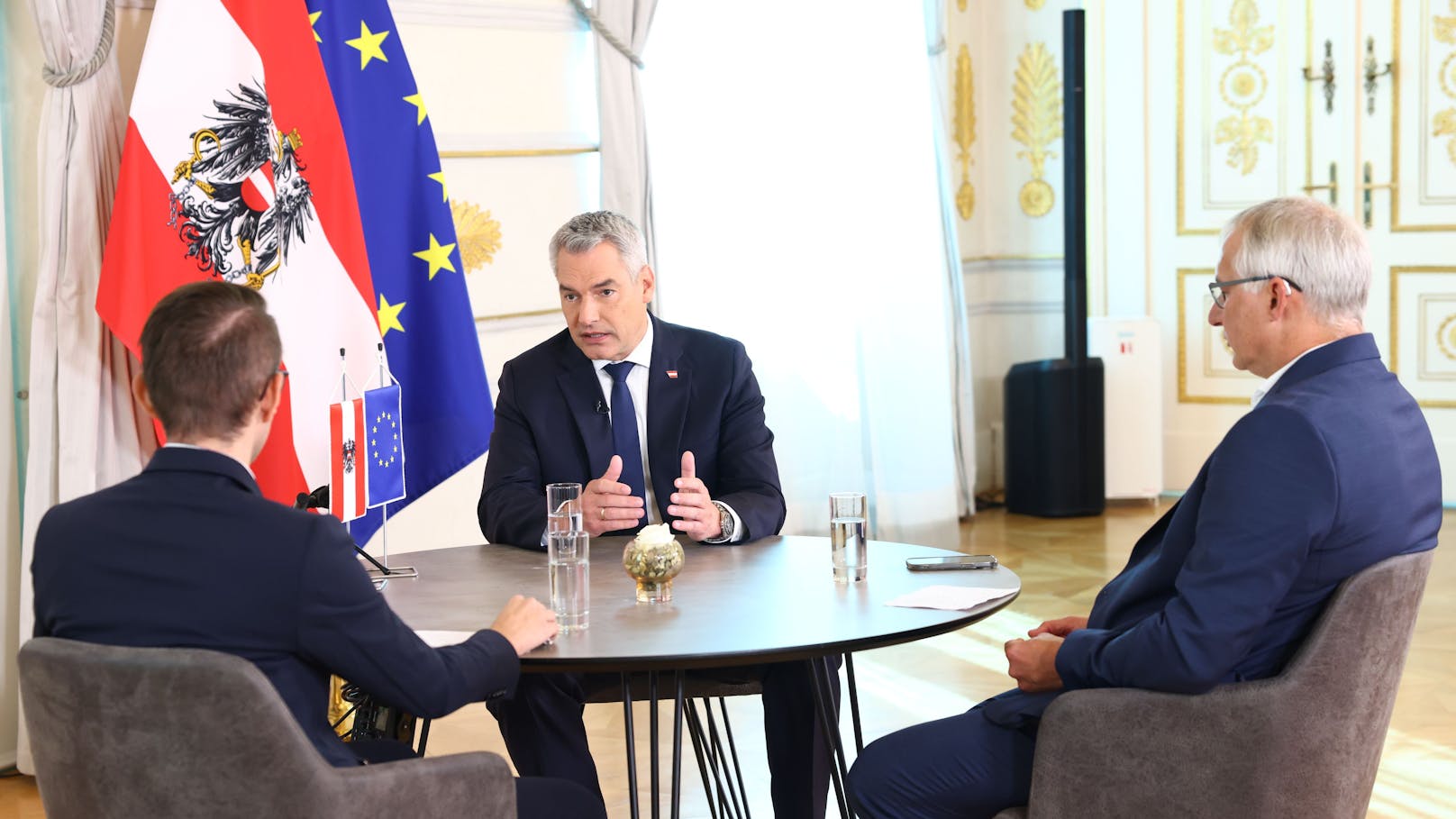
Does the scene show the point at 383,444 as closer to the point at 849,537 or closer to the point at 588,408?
the point at 588,408

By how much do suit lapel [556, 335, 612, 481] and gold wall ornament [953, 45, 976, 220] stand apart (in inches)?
173

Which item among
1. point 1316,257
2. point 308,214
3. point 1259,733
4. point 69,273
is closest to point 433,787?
point 1259,733

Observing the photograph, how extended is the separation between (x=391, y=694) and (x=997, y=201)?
5.93 m

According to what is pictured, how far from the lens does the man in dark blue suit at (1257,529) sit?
→ 6.15ft

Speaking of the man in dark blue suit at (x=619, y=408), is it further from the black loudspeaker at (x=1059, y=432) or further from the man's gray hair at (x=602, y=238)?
the black loudspeaker at (x=1059, y=432)

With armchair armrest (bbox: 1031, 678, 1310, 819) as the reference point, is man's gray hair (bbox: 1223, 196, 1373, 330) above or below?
above

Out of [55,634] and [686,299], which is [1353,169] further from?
[55,634]

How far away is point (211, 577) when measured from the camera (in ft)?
5.44

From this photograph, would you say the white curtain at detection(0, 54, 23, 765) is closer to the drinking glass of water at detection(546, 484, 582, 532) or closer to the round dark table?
the round dark table

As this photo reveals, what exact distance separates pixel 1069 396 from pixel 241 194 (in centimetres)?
421

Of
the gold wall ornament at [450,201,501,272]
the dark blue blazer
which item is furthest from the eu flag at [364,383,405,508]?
the gold wall ornament at [450,201,501,272]

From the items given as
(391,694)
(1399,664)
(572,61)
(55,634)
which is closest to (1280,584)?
(1399,664)

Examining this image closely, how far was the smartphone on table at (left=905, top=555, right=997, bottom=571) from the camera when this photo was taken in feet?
8.38

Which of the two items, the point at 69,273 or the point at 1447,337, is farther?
the point at 1447,337
